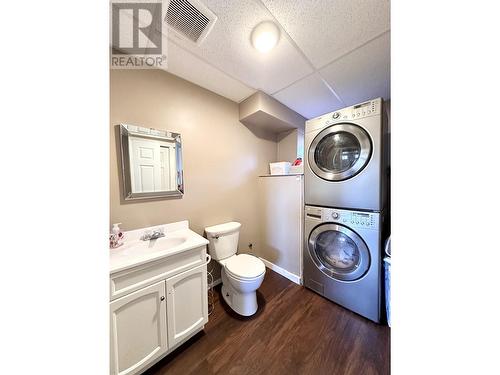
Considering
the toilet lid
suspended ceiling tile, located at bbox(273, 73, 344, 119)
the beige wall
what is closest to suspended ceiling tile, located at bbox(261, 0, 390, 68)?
suspended ceiling tile, located at bbox(273, 73, 344, 119)

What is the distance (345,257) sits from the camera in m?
1.45

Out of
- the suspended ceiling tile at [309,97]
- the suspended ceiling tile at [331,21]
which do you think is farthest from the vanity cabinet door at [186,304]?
the suspended ceiling tile at [309,97]

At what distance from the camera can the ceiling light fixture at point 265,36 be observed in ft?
3.40

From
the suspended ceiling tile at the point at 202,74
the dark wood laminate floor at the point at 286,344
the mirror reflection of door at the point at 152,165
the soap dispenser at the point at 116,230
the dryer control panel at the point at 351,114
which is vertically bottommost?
the dark wood laminate floor at the point at 286,344

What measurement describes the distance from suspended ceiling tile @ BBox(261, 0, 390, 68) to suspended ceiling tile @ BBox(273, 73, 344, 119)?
1.15ft

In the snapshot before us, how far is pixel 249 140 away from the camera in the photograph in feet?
6.82

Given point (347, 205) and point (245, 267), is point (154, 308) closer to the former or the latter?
point (245, 267)

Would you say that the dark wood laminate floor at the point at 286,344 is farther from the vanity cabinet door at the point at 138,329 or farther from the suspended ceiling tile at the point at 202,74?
the suspended ceiling tile at the point at 202,74

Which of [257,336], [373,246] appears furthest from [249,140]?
[257,336]

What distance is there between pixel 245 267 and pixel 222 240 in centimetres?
36

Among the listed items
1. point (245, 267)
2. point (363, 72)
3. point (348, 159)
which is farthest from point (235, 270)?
point (363, 72)

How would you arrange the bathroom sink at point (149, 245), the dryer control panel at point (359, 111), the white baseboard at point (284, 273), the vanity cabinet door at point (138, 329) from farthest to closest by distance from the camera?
1. the white baseboard at point (284, 273)
2. the dryer control panel at point (359, 111)
3. the bathroom sink at point (149, 245)
4. the vanity cabinet door at point (138, 329)
